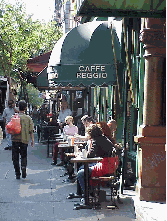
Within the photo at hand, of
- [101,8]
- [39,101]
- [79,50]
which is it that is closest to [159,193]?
[101,8]

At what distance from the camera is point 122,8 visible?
22.2ft

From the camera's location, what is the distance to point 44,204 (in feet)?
29.8

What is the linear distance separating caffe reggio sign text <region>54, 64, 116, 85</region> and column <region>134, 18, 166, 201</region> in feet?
10.2

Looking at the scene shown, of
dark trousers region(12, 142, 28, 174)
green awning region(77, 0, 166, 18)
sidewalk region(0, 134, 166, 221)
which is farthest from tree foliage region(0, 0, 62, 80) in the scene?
green awning region(77, 0, 166, 18)

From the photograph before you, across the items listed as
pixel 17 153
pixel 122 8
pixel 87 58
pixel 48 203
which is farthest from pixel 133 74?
pixel 122 8

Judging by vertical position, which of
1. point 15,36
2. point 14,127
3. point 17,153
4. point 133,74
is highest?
point 15,36

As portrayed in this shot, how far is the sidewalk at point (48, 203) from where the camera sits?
8141 mm

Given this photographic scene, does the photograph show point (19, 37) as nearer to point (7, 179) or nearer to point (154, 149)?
point (7, 179)

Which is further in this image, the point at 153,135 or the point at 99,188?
the point at 99,188

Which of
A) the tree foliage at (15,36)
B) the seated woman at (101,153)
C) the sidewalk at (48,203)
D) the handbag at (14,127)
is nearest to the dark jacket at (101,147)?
the seated woman at (101,153)

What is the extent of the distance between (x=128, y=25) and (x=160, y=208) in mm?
4615

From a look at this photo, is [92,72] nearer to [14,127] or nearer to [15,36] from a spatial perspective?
[14,127]

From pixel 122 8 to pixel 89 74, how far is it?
5148 millimetres

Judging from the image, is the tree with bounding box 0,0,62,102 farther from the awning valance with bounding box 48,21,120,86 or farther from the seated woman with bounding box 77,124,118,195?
the seated woman with bounding box 77,124,118,195
